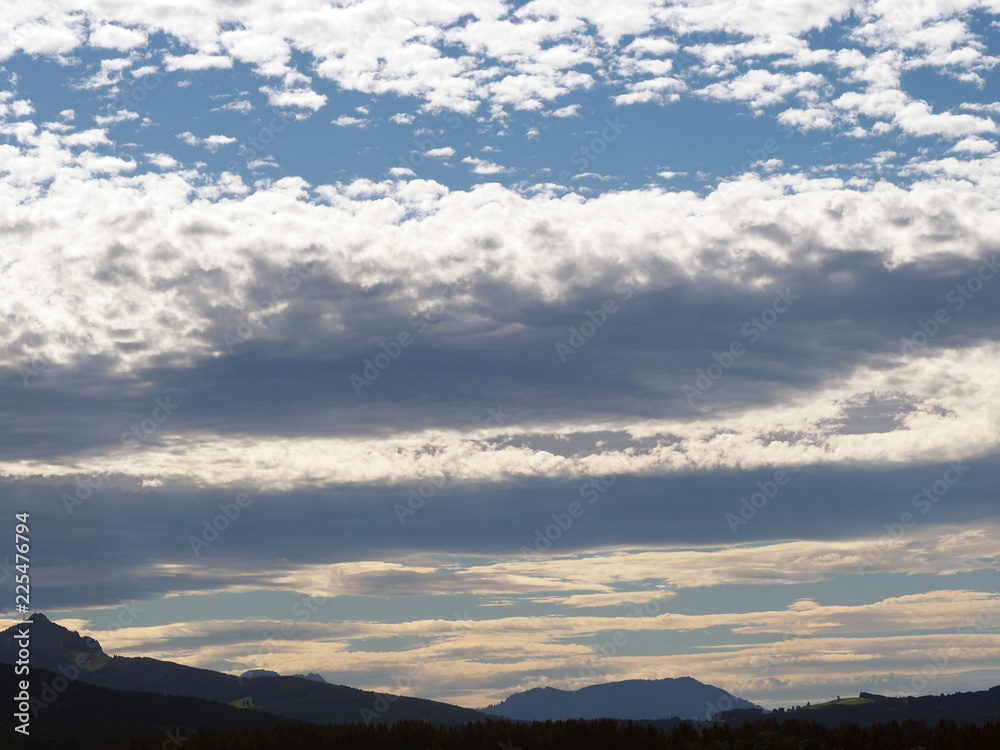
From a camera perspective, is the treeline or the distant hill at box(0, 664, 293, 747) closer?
the treeline

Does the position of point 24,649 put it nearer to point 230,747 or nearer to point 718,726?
point 230,747

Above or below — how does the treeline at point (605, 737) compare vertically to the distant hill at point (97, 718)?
above

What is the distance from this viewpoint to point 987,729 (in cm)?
5716

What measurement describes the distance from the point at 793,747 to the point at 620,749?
12.9m

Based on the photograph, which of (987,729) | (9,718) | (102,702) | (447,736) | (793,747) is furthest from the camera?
(102,702)

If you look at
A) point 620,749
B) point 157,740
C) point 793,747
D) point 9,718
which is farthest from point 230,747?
point 9,718

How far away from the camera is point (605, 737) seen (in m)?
73.1

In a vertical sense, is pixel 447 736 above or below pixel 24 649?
below

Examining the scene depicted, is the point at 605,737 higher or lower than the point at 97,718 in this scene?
higher

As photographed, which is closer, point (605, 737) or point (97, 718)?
point (605, 737)

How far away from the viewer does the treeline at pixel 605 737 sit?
59844 millimetres

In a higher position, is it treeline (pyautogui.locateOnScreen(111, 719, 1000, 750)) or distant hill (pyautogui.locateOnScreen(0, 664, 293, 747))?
treeline (pyautogui.locateOnScreen(111, 719, 1000, 750))

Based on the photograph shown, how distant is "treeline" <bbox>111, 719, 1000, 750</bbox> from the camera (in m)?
59.8

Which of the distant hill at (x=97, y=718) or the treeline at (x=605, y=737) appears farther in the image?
the distant hill at (x=97, y=718)
